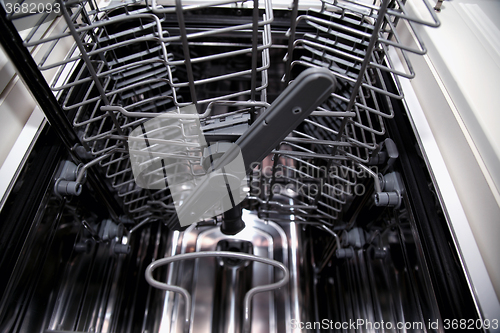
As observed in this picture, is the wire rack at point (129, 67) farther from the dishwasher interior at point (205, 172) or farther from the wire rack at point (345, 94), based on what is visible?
the wire rack at point (345, 94)

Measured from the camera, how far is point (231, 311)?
871 millimetres

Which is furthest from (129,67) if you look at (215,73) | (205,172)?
(215,73)

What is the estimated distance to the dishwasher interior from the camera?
519 millimetres

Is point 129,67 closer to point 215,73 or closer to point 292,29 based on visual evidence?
point 292,29

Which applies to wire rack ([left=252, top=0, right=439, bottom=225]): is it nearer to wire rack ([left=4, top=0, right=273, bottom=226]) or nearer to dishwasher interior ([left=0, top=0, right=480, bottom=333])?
dishwasher interior ([left=0, top=0, right=480, bottom=333])

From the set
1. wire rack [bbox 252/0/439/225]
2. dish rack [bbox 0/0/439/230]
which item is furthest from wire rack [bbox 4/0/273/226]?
wire rack [bbox 252/0/439/225]

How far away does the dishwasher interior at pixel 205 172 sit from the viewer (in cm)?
52

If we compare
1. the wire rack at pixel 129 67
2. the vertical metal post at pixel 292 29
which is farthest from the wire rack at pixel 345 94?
the wire rack at pixel 129 67

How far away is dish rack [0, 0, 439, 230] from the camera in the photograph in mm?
506

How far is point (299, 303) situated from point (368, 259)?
23cm

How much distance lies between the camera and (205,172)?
0.59 metres

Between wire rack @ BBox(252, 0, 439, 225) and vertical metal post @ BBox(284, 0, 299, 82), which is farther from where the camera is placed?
wire rack @ BBox(252, 0, 439, 225)

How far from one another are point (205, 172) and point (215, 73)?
17.6 inches

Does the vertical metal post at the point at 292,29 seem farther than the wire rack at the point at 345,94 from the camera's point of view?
No
